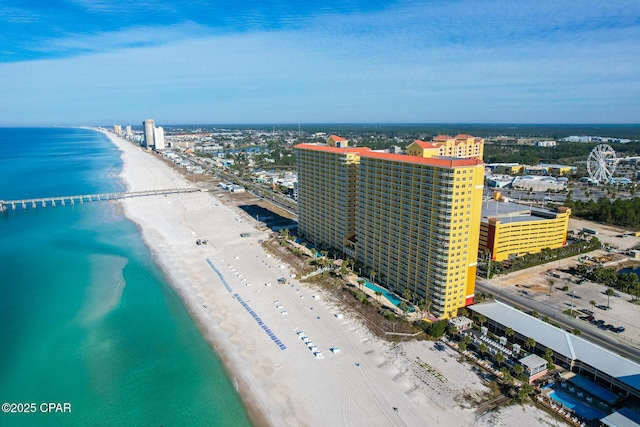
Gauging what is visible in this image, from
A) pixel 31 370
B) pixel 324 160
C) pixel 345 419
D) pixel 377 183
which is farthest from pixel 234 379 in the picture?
pixel 324 160

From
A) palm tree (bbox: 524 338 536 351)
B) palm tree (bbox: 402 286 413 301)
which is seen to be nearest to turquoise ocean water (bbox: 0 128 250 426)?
palm tree (bbox: 402 286 413 301)

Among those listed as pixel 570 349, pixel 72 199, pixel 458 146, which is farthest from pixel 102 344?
pixel 458 146

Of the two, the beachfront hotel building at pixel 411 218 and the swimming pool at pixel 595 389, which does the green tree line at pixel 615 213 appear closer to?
the beachfront hotel building at pixel 411 218

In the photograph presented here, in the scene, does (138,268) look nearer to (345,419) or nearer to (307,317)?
(307,317)

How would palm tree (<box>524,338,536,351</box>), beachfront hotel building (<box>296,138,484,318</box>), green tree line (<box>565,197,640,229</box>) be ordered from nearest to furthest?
palm tree (<box>524,338,536,351</box>) → beachfront hotel building (<box>296,138,484,318</box>) → green tree line (<box>565,197,640,229</box>)

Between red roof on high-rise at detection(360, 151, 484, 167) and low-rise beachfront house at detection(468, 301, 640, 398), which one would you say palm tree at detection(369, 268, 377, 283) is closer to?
low-rise beachfront house at detection(468, 301, 640, 398)

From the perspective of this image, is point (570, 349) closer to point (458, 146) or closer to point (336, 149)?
point (336, 149)
